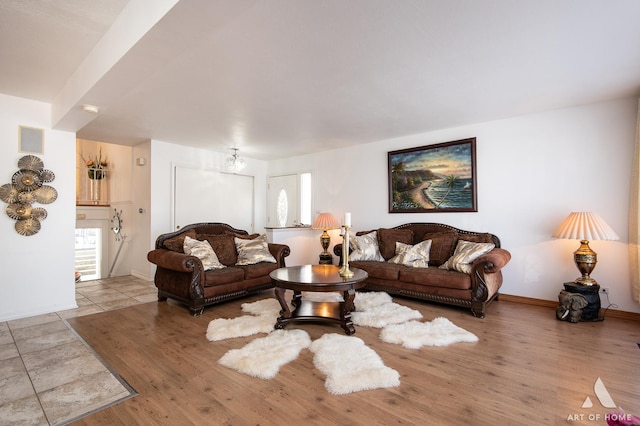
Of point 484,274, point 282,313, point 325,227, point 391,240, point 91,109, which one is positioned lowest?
point 282,313

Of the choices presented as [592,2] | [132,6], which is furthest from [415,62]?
[132,6]

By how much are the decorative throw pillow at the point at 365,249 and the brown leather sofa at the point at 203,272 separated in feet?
3.40

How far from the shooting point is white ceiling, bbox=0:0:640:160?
1896mm

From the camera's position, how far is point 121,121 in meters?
4.13

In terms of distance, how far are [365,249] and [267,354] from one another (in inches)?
99.6

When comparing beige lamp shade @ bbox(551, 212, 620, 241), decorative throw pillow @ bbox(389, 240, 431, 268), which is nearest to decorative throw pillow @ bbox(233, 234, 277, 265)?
decorative throw pillow @ bbox(389, 240, 431, 268)

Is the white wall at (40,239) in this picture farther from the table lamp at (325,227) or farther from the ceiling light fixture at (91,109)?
the table lamp at (325,227)

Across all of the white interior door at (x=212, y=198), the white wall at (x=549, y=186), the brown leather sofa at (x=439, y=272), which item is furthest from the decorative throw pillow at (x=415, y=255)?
the white interior door at (x=212, y=198)

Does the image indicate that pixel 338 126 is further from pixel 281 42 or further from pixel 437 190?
pixel 281 42

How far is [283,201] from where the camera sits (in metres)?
6.68

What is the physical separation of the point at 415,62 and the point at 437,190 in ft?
8.07

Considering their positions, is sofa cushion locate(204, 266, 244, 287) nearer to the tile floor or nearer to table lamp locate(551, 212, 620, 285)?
the tile floor

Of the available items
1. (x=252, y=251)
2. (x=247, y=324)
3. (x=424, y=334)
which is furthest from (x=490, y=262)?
(x=252, y=251)

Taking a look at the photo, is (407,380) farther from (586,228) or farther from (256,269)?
(586,228)
